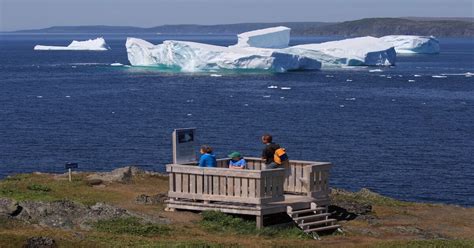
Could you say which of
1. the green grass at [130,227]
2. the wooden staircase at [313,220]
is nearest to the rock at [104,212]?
the green grass at [130,227]

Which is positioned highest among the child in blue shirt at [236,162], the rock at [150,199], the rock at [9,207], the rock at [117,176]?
the child in blue shirt at [236,162]

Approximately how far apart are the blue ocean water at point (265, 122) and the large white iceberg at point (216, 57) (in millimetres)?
1572

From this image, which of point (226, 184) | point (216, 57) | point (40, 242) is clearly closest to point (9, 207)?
point (40, 242)

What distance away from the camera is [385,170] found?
1697 inches

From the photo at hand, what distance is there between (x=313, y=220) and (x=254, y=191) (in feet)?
5.09

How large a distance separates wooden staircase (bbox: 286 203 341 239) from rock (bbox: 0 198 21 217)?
550 centimetres

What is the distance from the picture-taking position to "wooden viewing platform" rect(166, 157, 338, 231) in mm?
19906

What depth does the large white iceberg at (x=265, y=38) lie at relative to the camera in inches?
4705

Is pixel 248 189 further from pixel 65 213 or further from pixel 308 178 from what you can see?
pixel 65 213

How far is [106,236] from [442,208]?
1045 centimetres

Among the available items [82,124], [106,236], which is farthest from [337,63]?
[106,236]

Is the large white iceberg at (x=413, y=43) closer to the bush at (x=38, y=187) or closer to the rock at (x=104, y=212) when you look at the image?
the bush at (x=38, y=187)

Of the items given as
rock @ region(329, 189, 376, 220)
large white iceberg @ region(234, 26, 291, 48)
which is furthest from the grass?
large white iceberg @ region(234, 26, 291, 48)

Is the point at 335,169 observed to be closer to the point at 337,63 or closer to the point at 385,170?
the point at 385,170
